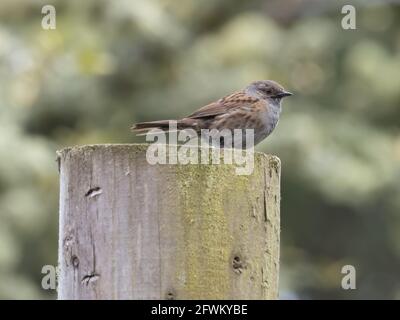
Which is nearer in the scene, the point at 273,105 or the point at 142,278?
the point at 142,278

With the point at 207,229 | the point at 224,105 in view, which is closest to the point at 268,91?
the point at 224,105

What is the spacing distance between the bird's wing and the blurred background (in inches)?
90.2

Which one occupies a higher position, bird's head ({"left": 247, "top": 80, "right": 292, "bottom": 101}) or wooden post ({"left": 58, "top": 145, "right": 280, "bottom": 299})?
bird's head ({"left": 247, "top": 80, "right": 292, "bottom": 101})

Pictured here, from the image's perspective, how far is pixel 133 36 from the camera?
1033 centimetres

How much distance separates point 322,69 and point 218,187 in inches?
344

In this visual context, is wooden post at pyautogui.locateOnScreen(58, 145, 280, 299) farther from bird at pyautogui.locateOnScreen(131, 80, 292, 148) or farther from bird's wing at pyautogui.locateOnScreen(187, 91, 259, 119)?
bird's wing at pyautogui.locateOnScreen(187, 91, 259, 119)

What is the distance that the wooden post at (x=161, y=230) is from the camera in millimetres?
3160

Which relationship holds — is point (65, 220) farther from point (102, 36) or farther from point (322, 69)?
point (322, 69)

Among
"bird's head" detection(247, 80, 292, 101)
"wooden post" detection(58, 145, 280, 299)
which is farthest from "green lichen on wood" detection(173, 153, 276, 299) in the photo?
"bird's head" detection(247, 80, 292, 101)

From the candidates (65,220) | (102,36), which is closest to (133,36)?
(102,36)

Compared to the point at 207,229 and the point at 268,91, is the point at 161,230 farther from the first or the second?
the point at 268,91

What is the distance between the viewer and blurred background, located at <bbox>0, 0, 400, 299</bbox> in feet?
30.7

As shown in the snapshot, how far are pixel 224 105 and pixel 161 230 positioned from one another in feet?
11.1

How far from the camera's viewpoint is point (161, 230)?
315cm
